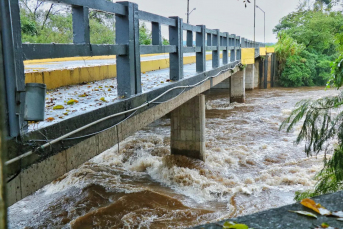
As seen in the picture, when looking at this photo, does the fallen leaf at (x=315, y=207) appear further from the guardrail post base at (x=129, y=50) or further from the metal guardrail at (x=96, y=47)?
the guardrail post base at (x=129, y=50)

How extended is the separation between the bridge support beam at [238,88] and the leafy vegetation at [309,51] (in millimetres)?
9676

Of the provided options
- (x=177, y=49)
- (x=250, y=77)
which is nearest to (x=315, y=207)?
(x=177, y=49)

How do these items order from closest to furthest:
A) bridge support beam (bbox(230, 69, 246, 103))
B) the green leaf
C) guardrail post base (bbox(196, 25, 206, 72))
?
the green leaf
guardrail post base (bbox(196, 25, 206, 72))
bridge support beam (bbox(230, 69, 246, 103))

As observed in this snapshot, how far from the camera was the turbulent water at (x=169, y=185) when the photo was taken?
7660 mm

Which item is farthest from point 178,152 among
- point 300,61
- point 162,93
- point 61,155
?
point 300,61

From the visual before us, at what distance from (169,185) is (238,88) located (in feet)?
49.5

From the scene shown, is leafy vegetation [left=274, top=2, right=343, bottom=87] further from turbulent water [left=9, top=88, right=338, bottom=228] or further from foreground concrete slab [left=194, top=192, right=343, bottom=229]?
foreground concrete slab [left=194, top=192, right=343, bottom=229]

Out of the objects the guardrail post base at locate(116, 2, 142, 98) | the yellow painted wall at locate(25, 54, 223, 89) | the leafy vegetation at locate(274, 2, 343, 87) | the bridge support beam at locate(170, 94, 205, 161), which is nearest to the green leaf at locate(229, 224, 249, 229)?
the guardrail post base at locate(116, 2, 142, 98)

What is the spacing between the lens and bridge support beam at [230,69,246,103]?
78.5 ft

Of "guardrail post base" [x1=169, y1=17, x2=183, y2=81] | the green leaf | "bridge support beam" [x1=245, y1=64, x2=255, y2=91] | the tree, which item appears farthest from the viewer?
"bridge support beam" [x1=245, y1=64, x2=255, y2=91]

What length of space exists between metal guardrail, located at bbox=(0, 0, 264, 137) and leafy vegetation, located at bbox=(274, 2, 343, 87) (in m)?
26.1

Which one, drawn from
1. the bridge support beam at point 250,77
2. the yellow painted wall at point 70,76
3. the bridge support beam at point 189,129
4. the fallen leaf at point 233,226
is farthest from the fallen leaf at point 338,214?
the bridge support beam at point 250,77

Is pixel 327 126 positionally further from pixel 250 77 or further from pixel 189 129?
pixel 250 77

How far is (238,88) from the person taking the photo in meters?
23.9
